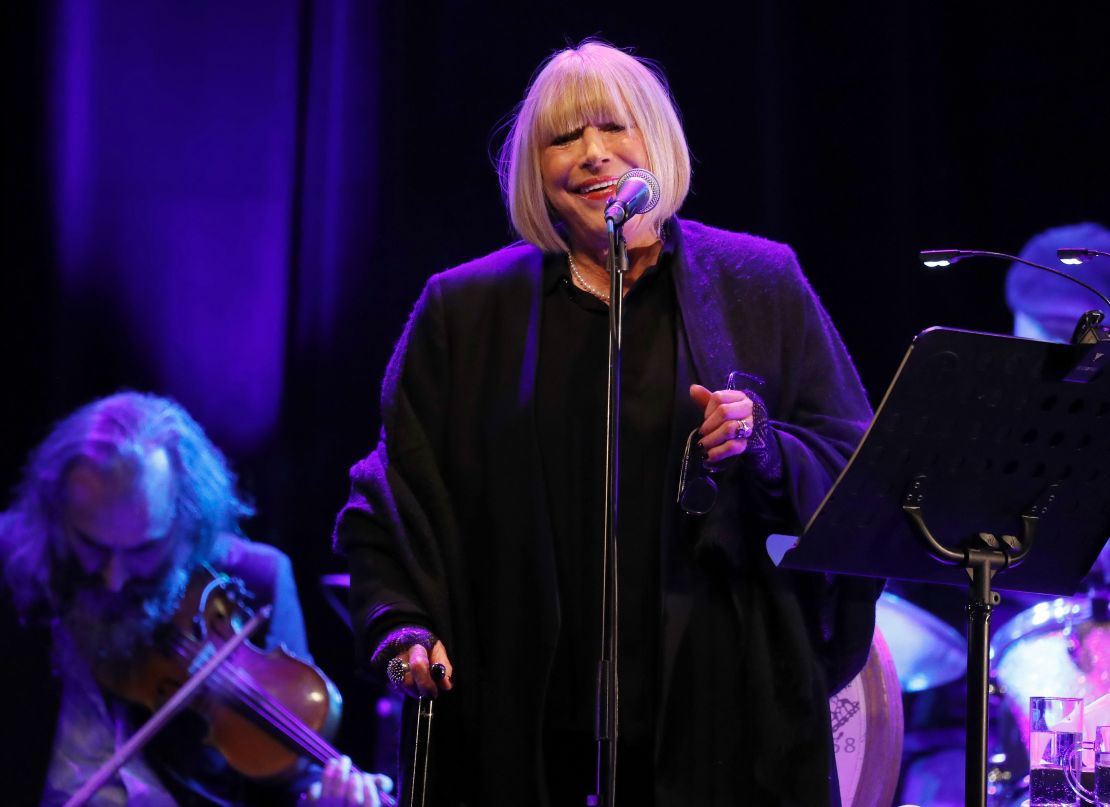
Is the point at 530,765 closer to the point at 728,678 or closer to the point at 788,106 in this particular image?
the point at 728,678

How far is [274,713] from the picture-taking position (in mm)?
3279

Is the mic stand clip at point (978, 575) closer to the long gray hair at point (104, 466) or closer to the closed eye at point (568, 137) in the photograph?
the closed eye at point (568, 137)

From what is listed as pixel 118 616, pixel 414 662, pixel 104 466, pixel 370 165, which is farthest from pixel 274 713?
pixel 414 662

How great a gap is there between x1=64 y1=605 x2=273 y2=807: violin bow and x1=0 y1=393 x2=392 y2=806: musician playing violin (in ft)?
0.12

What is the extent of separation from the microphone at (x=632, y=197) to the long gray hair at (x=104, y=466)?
2030mm

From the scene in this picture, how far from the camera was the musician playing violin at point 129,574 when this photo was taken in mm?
3258

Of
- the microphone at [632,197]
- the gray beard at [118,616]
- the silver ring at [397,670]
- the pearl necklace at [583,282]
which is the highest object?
the microphone at [632,197]

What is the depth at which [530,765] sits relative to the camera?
6.16ft

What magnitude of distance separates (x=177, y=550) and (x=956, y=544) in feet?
7.31

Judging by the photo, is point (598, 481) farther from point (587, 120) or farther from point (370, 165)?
point (370, 165)

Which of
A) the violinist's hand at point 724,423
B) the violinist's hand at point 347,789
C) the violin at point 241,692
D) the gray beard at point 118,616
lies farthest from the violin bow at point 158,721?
the violinist's hand at point 724,423

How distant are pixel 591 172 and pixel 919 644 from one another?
6.22ft

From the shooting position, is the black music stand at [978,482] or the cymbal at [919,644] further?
the cymbal at [919,644]

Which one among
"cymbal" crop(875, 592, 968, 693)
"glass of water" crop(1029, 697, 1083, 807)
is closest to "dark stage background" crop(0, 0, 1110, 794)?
"cymbal" crop(875, 592, 968, 693)
